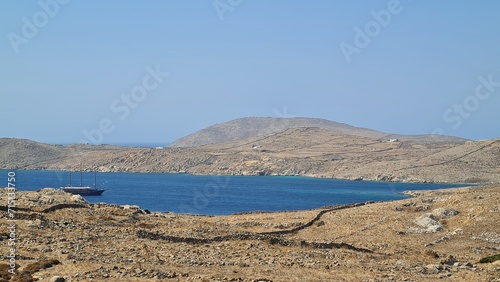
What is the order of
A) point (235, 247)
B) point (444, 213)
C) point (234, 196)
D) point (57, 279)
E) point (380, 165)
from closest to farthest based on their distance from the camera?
point (57, 279) → point (235, 247) → point (444, 213) → point (234, 196) → point (380, 165)

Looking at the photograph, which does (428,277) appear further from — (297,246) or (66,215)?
(66,215)

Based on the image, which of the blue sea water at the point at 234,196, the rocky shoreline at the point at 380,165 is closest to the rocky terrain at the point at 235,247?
the blue sea water at the point at 234,196

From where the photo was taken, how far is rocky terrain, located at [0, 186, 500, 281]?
66.1 ft

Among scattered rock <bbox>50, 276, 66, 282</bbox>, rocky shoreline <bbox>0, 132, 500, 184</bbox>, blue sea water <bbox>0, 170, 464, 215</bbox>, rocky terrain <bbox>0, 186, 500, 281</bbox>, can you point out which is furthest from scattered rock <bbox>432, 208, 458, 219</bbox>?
rocky shoreline <bbox>0, 132, 500, 184</bbox>

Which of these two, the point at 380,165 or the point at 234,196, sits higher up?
the point at 380,165

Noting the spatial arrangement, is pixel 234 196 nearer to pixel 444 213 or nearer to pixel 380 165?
pixel 444 213

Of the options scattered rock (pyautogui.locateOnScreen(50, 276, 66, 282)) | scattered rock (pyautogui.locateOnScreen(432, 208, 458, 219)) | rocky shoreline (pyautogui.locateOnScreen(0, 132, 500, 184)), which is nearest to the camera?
scattered rock (pyautogui.locateOnScreen(50, 276, 66, 282))

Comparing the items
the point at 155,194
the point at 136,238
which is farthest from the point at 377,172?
the point at 136,238

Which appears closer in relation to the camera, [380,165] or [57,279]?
[57,279]

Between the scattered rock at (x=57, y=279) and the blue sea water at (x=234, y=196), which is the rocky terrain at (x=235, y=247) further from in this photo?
the blue sea water at (x=234, y=196)

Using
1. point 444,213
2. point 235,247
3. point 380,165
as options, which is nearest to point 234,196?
point 444,213

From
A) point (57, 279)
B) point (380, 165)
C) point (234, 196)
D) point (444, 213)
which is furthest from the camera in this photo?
point (380, 165)

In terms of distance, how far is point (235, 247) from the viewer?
26.9 metres

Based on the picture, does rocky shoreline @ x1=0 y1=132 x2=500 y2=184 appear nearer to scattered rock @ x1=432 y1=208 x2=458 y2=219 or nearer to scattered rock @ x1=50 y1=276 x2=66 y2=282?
scattered rock @ x1=432 y1=208 x2=458 y2=219
